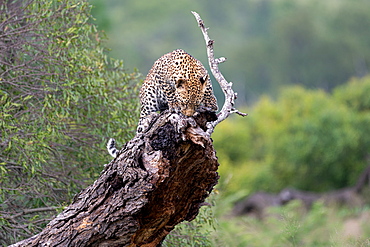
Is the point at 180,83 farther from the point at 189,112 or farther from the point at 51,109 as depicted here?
the point at 51,109

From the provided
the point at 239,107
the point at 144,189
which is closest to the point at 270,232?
the point at 144,189

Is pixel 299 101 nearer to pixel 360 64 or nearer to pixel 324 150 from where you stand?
pixel 324 150

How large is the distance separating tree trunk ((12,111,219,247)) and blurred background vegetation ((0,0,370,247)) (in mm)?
2317

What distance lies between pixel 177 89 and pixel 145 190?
137cm

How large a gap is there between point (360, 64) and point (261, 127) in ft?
104

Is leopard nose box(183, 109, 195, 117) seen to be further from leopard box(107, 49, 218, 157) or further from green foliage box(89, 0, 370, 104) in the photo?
green foliage box(89, 0, 370, 104)

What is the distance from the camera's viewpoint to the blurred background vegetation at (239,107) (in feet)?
30.0

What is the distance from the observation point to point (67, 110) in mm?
9281

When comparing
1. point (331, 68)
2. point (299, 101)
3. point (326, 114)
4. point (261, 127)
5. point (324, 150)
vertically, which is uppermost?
point (331, 68)

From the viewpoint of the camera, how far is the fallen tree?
5914mm

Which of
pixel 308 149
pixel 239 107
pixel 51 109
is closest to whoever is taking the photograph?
pixel 51 109

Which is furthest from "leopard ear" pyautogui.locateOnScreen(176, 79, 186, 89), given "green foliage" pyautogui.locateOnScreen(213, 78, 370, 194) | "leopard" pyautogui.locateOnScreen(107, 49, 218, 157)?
"green foliage" pyautogui.locateOnScreen(213, 78, 370, 194)

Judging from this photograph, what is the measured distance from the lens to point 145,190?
231 inches

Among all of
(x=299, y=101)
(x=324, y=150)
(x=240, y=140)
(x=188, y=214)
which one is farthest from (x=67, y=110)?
(x=299, y=101)
